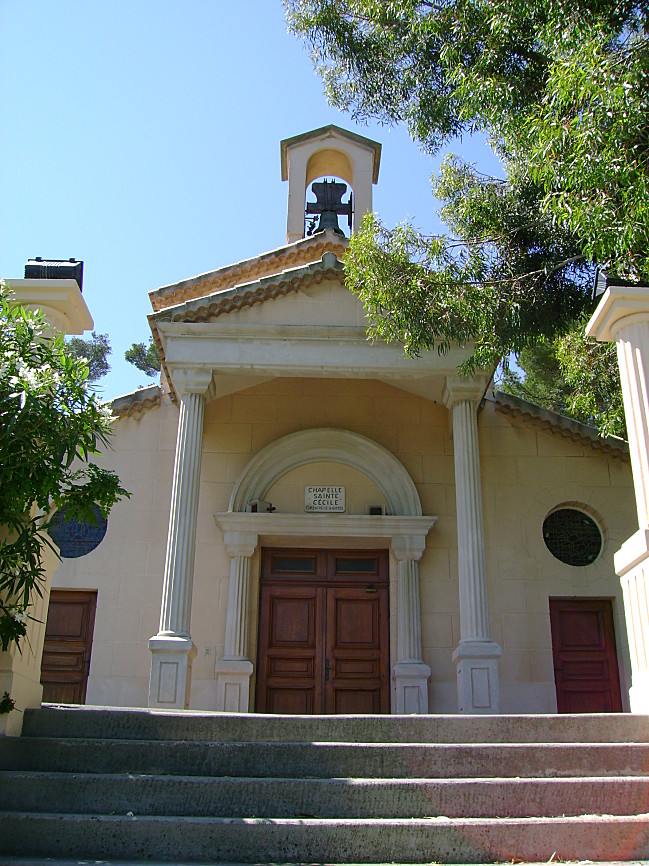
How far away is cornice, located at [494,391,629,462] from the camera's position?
39.6ft

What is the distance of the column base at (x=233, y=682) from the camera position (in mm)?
10930

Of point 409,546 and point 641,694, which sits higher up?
point 409,546

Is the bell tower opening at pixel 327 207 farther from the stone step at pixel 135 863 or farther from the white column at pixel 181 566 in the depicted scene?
the stone step at pixel 135 863

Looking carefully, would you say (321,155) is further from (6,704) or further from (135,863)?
(135,863)

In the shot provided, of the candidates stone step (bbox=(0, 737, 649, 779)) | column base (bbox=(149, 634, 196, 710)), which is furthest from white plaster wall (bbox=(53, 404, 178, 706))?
stone step (bbox=(0, 737, 649, 779))

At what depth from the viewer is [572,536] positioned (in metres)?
11.9

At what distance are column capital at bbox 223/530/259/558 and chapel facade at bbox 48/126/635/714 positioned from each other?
0.02m

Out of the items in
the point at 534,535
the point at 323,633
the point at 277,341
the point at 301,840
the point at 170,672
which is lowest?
the point at 301,840

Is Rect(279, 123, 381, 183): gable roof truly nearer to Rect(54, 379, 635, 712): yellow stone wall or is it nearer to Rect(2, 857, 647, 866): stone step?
Rect(54, 379, 635, 712): yellow stone wall

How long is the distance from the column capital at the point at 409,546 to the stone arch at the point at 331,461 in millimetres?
328

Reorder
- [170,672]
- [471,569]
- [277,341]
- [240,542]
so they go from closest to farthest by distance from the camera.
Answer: [170,672]
[471,569]
[277,341]
[240,542]

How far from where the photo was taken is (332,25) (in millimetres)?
11664

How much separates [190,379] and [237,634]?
323 centimetres

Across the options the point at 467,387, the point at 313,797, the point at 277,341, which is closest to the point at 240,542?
the point at 277,341
